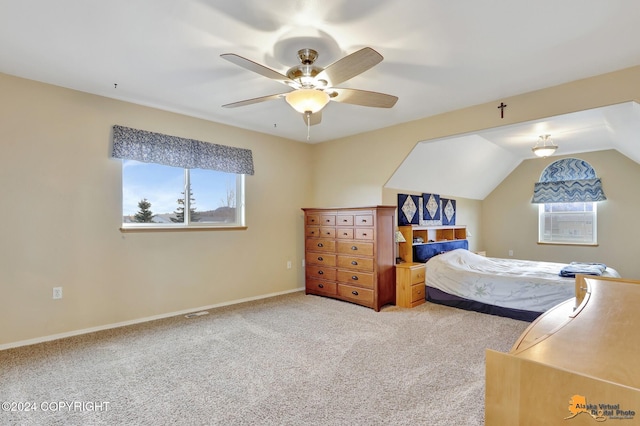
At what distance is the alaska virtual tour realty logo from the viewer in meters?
0.78

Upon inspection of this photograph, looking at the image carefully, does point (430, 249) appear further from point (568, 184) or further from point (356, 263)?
point (568, 184)

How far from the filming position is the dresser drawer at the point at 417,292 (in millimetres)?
4132

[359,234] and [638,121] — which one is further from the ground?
[638,121]

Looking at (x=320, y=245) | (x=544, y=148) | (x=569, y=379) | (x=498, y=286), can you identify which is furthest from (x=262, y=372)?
(x=544, y=148)

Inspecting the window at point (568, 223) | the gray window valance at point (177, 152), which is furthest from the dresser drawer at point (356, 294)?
the window at point (568, 223)

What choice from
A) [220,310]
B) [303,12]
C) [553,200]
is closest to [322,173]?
[220,310]

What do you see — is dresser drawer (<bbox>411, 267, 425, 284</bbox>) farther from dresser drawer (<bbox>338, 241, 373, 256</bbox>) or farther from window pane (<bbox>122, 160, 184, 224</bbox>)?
window pane (<bbox>122, 160, 184, 224</bbox>)

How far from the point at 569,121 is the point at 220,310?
5.14 meters

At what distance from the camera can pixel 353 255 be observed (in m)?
4.27

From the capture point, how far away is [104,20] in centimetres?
204

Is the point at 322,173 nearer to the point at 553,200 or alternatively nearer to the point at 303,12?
the point at 303,12

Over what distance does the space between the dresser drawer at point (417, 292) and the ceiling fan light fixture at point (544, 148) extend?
9.05 ft

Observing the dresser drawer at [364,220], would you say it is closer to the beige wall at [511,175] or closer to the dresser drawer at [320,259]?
the beige wall at [511,175]

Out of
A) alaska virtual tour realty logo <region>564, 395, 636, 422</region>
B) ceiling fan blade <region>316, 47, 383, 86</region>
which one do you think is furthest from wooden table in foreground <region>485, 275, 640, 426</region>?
ceiling fan blade <region>316, 47, 383, 86</region>
